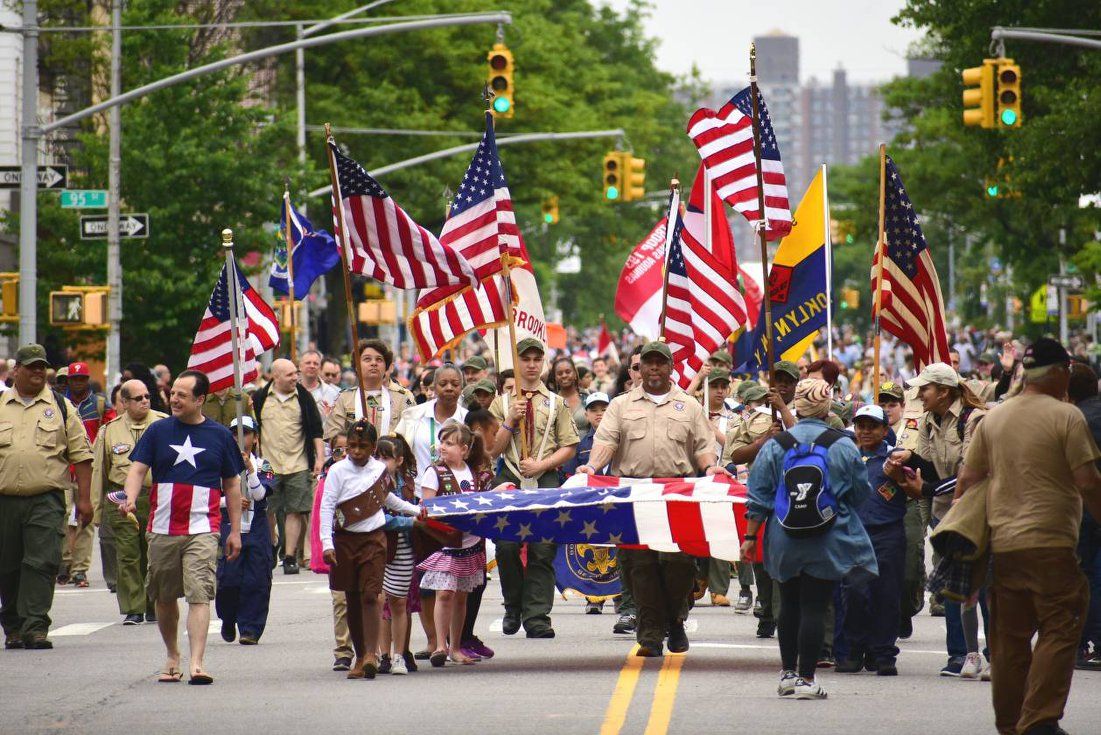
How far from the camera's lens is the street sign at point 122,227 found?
26203 millimetres

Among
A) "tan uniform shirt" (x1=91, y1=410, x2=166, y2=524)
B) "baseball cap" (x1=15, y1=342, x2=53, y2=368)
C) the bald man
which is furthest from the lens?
the bald man

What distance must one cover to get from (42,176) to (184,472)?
13327 mm

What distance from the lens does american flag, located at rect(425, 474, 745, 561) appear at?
1282 cm

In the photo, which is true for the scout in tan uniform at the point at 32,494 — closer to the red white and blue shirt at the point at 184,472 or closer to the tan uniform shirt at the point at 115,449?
the tan uniform shirt at the point at 115,449

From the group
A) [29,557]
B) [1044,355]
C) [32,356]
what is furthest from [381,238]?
[1044,355]

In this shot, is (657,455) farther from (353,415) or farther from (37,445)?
(37,445)

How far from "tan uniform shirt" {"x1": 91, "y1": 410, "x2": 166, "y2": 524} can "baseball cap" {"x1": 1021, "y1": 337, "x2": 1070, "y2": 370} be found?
8.18 metres

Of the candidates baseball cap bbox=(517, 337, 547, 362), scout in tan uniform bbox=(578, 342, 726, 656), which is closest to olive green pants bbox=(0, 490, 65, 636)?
baseball cap bbox=(517, 337, 547, 362)

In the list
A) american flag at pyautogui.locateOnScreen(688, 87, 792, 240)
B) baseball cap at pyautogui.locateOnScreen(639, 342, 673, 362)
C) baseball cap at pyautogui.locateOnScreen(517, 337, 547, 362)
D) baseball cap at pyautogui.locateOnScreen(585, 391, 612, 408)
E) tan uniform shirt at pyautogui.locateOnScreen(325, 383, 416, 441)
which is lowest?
tan uniform shirt at pyautogui.locateOnScreen(325, 383, 416, 441)

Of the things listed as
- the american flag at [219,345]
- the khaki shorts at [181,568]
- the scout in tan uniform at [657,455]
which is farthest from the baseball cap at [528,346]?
the khaki shorts at [181,568]

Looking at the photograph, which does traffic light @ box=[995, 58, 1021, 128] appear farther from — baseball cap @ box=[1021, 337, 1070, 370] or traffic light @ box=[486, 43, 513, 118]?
baseball cap @ box=[1021, 337, 1070, 370]

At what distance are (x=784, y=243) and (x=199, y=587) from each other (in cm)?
682

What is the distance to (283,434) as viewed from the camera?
781 inches

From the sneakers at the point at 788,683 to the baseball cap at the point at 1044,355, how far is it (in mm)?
2312
